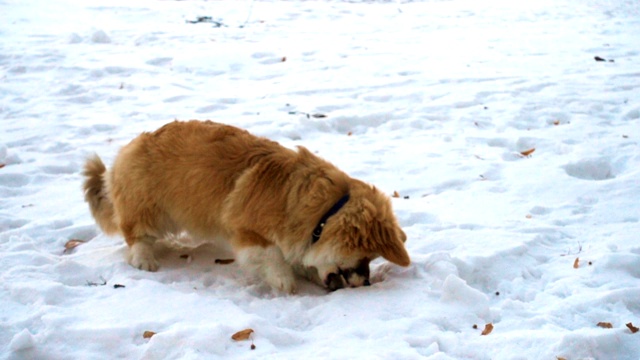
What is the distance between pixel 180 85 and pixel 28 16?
5427 millimetres

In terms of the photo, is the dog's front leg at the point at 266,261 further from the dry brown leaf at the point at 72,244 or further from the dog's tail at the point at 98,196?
the dry brown leaf at the point at 72,244

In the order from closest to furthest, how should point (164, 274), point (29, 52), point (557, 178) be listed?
1. point (164, 274)
2. point (557, 178)
3. point (29, 52)

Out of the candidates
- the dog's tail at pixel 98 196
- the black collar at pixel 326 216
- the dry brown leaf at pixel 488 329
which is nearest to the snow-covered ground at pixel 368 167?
the dry brown leaf at pixel 488 329

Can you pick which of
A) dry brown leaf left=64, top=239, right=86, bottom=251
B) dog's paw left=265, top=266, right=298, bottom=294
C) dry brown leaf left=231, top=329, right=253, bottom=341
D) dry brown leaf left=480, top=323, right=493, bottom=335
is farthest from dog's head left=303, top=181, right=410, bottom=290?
dry brown leaf left=64, top=239, right=86, bottom=251

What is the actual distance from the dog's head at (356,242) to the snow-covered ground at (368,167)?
19cm

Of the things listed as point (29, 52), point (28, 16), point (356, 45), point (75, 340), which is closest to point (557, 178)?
point (75, 340)

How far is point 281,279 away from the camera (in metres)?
4.02

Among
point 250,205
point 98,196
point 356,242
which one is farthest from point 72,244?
point 356,242

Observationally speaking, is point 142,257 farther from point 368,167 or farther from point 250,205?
point 368,167

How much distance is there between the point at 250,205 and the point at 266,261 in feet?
1.24

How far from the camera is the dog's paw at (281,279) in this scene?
401 cm

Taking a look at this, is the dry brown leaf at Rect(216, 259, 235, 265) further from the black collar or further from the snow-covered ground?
the black collar

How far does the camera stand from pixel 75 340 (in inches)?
127

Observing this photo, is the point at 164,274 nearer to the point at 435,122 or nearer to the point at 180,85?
the point at 435,122
